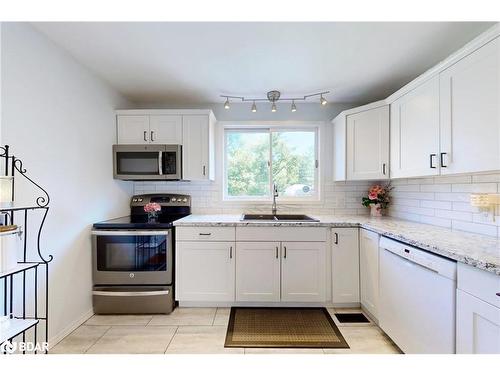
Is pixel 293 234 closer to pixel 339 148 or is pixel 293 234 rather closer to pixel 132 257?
pixel 339 148

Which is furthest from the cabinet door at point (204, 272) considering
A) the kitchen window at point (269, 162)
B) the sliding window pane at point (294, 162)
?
the sliding window pane at point (294, 162)

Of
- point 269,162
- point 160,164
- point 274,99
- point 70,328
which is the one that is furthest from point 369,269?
point 70,328

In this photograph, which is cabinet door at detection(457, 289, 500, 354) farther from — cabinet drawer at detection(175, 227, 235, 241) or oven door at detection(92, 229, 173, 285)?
oven door at detection(92, 229, 173, 285)

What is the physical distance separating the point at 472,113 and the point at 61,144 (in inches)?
112

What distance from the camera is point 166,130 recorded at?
278 centimetres

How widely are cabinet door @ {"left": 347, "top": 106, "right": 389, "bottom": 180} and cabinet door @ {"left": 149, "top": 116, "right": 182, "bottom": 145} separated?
6.19ft

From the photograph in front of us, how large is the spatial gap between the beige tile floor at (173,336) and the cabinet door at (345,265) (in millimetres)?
172

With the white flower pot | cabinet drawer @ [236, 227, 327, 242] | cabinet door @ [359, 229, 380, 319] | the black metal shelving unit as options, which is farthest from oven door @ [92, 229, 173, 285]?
the white flower pot

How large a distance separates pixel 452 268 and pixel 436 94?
3.99ft

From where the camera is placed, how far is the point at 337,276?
7.95 ft

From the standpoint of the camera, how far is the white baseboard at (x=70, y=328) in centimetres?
188

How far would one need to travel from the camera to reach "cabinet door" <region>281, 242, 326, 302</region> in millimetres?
2424

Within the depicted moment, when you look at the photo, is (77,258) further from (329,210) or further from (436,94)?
(436,94)
